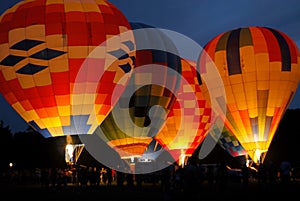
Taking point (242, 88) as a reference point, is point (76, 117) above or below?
below

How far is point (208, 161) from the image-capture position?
45.9 m

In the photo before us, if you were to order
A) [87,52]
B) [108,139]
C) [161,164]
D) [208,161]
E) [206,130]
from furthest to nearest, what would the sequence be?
[208,161] < [206,130] < [161,164] < [108,139] < [87,52]

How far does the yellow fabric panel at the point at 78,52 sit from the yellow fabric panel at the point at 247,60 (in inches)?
319

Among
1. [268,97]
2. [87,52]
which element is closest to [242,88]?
[268,97]

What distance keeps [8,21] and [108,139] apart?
7035 mm

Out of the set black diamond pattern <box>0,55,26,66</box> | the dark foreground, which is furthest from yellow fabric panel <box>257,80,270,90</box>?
black diamond pattern <box>0,55,26,66</box>

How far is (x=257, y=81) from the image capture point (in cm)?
2470

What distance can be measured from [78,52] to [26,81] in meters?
2.36

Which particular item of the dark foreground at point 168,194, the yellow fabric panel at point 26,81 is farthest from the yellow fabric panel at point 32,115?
the dark foreground at point 168,194

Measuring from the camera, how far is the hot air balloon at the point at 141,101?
24.4m

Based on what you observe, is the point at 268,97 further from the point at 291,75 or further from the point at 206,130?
the point at 206,130

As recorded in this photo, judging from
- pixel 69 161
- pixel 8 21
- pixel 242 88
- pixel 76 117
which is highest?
pixel 8 21

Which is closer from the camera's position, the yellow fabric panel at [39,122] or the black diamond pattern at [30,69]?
the black diamond pattern at [30,69]

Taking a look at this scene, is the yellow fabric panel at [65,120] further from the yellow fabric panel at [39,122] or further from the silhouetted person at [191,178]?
the silhouetted person at [191,178]
